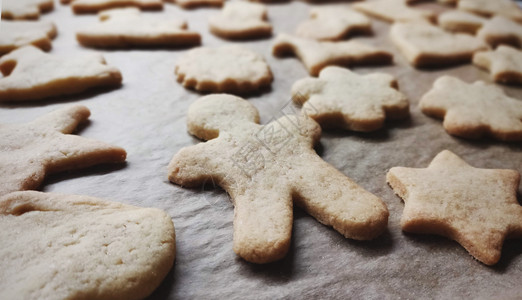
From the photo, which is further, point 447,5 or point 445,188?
point 447,5

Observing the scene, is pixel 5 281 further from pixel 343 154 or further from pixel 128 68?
pixel 128 68

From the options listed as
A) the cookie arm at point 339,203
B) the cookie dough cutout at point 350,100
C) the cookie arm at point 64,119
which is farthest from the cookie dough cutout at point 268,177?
the cookie arm at point 64,119

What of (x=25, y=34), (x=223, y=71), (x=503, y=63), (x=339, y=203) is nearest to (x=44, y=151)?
(x=223, y=71)

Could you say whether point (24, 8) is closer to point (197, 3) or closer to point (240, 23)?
point (197, 3)

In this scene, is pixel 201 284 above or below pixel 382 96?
below

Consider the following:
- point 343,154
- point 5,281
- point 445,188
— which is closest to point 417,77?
point 343,154

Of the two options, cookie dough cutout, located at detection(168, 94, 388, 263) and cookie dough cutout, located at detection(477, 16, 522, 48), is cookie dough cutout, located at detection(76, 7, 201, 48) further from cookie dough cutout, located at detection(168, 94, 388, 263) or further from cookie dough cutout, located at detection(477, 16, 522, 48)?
cookie dough cutout, located at detection(477, 16, 522, 48)

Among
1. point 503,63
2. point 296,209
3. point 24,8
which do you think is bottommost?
point 296,209
